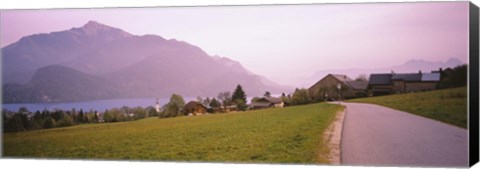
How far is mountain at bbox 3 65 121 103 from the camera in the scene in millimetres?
14336

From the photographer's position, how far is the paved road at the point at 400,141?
39.4 feet

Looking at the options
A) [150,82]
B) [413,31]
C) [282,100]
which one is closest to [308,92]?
[282,100]

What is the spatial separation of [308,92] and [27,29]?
588 cm

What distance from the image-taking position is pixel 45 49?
1438 centimetres

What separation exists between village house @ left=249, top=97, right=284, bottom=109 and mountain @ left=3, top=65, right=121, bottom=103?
2.75 m

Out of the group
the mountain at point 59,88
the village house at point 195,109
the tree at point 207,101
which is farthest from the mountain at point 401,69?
the mountain at point 59,88

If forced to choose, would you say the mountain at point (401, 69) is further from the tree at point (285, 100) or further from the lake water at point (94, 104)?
the lake water at point (94, 104)

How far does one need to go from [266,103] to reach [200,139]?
1442 mm

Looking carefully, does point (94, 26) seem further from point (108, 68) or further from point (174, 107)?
point (174, 107)

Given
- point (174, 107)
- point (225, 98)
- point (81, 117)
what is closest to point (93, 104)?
point (81, 117)

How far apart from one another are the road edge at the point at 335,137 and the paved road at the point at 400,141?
3.7 inches

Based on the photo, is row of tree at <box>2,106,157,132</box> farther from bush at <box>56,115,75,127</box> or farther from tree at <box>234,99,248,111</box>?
tree at <box>234,99,248,111</box>

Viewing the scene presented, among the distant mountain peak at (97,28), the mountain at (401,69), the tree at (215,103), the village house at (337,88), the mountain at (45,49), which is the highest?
the distant mountain peak at (97,28)

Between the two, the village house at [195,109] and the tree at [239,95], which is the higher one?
the tree at [239,95]
